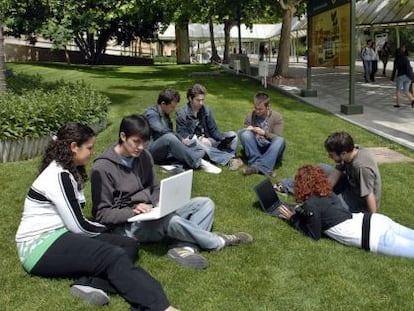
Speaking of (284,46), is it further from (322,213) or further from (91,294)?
(91,294)

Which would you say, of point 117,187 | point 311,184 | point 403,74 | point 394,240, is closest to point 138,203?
point 117,187

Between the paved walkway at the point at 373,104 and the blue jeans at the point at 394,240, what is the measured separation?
4.68 meters

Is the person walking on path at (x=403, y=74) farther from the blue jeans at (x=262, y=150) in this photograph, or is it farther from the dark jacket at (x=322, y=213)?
the dark jacket at (x=322, y=213)

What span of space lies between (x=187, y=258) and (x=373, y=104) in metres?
11.6

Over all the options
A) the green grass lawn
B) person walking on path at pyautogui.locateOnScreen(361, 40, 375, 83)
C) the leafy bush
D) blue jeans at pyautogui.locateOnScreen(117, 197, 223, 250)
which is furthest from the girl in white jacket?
person walking on path at pyautogui.locateOnScreen(361, 40, 375, 83)

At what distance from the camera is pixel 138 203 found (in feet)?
15.5

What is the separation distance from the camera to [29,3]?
14.4 meters

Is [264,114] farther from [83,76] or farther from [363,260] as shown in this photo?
[83,76]

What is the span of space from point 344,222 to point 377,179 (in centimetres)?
64

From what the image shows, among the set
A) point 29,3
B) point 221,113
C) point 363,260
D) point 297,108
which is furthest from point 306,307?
point 29,3

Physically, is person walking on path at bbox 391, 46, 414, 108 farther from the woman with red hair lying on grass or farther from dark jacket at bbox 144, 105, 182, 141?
the woman with red hair lying on grass

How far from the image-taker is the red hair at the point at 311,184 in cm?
498

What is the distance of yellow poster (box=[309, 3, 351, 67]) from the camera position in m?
13.6

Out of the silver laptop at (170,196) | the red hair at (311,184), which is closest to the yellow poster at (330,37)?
the red hair at (311,184)
